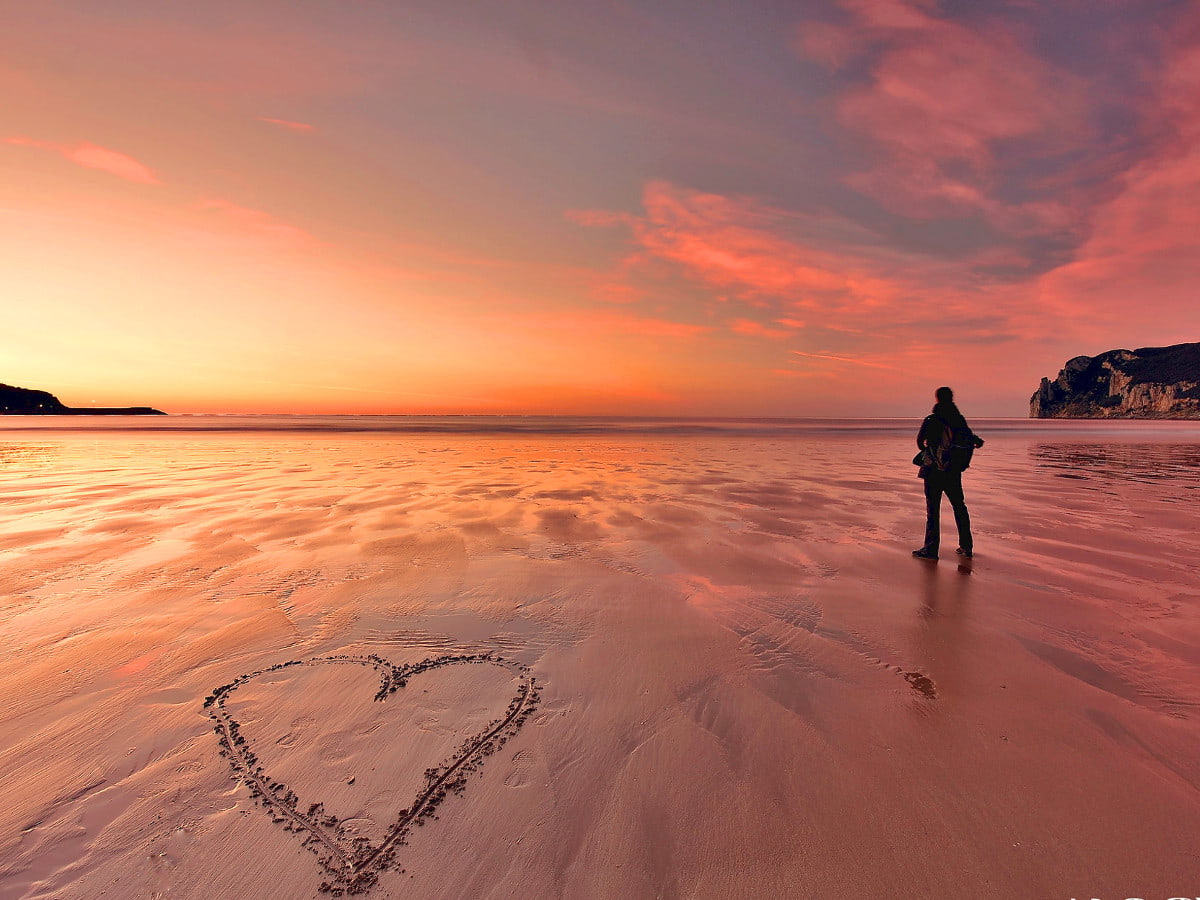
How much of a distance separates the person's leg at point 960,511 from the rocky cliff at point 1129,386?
198233mm

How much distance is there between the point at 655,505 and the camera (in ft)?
35.0

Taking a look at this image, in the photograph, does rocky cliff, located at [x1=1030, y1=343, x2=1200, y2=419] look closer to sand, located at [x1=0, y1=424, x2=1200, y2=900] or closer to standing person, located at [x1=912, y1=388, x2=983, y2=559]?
standing person, located at [x1=912, y1=388, x2=983, y2=559]

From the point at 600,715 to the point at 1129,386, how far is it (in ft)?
781

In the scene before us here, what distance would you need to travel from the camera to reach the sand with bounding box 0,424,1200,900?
222 centimetres

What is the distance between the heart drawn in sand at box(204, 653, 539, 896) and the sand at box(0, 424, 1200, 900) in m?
0.02

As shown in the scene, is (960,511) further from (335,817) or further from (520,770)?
(335,817)

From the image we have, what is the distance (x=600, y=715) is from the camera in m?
3.30

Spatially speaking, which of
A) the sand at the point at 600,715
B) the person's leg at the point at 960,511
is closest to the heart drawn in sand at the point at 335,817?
the sand at the point at 600,715

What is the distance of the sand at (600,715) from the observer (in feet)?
7.28

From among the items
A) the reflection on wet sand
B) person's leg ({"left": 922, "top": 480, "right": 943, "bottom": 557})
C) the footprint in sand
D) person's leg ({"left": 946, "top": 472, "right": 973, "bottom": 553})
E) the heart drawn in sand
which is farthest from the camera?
the reflection on wet sand

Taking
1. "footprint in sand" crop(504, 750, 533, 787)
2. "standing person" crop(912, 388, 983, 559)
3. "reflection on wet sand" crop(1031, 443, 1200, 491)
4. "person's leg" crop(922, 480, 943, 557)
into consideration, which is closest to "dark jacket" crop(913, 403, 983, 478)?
"standing person" crop(912, 388, 983, 559)

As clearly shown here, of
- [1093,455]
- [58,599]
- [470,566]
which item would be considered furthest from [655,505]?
[1093,455]

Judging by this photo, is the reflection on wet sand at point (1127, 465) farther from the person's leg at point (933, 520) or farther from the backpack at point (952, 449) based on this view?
the person's leg at point (933, 520)

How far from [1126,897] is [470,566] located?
592 cm
